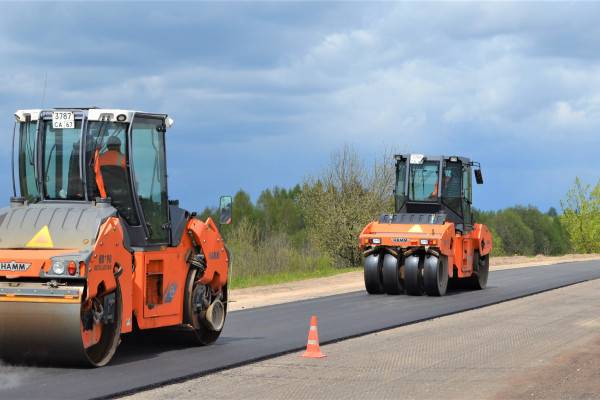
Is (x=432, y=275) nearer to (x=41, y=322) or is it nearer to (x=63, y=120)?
(x=63, y=120)

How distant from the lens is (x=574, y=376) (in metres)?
10.6

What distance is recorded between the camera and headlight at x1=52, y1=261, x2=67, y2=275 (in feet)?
32.9

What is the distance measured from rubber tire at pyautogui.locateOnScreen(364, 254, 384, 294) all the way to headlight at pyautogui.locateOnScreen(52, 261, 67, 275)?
42.5 ft

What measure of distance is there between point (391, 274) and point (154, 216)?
10.9 metres

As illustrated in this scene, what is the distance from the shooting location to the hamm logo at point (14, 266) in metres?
10.1

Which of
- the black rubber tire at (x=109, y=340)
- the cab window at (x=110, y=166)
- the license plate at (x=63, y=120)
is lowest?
the black rubber tire at (x=109, y=340)

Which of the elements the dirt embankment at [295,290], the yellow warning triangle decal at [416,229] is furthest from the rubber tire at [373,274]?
the dirt embankment at [295,290]

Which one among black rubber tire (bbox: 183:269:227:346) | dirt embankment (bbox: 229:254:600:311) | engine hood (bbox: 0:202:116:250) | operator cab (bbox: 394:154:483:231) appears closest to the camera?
engine hood (bbox: 0:202:116:250)

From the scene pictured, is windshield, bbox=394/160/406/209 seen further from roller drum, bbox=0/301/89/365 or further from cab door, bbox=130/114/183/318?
roller drum, bbox=0/301/89/365

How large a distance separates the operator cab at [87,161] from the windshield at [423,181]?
13.2 metres

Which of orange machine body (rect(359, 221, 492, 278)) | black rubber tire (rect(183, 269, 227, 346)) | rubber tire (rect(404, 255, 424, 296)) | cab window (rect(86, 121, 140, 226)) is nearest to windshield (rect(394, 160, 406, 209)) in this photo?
orange machine body (rect(359, 221, 492, 278))

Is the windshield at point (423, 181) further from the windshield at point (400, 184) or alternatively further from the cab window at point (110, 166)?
the cab window at point (110, 166)

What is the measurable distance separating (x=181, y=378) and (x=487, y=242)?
16.5 m

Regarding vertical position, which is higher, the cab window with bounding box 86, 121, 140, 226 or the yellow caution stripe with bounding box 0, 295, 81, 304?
the cab window with bounding box 86, 121, 140, 226
